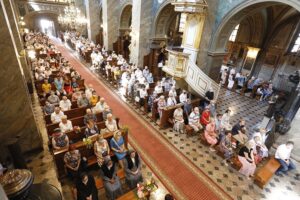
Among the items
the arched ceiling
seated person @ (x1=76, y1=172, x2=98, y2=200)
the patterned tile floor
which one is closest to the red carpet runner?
the patterned tile floor

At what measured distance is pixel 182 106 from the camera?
24.5 ft

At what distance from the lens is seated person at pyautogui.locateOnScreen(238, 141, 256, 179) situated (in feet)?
17.1

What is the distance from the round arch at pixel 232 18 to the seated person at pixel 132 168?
7134 mm

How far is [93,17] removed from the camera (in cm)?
1942

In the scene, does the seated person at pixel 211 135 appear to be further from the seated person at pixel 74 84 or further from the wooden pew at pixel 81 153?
the seated person at pixel 74 84

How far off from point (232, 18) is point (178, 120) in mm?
5427

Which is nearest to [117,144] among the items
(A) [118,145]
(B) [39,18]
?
(A) [118,145]

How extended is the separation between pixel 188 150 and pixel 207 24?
613 centimetres

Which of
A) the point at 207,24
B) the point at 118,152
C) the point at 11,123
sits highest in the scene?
the point at 207,24

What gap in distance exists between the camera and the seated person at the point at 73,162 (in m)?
4.43

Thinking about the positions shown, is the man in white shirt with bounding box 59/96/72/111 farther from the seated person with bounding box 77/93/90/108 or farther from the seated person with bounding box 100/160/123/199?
the seated person with bounding box 100/160/123/199

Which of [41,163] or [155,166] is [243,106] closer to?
[155,166]

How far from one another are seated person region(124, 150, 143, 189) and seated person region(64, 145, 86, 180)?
1072 mm

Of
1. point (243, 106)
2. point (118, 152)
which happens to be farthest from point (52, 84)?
point (243, 106)
